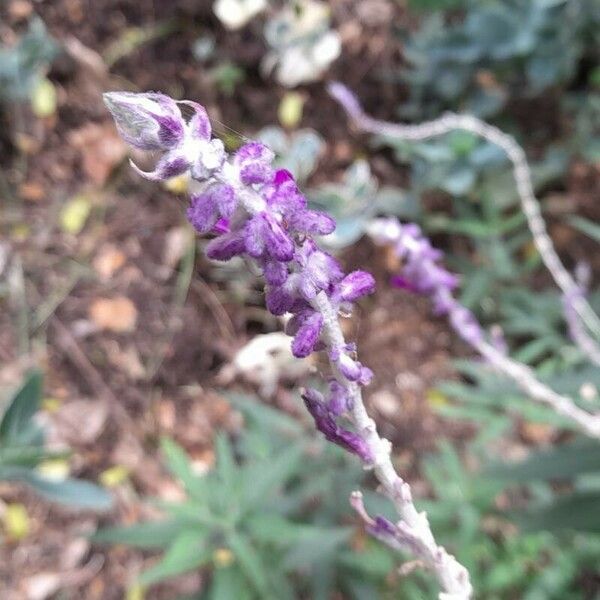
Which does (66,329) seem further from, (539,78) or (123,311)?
(539,78)

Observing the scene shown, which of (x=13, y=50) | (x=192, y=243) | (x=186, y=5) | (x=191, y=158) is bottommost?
(x=192, y=243)

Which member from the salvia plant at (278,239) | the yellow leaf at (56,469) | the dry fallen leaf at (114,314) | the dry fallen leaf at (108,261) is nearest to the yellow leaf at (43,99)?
the dry fallen leaf at (108,261)

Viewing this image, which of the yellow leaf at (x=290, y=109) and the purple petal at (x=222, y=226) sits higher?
the purple petal at (x=222, y=226)

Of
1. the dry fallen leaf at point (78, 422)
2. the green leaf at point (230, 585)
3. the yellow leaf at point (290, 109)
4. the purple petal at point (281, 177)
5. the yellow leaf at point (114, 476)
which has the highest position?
the purple petal at point (281, 177)

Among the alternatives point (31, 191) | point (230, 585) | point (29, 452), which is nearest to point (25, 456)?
point (29, 452)

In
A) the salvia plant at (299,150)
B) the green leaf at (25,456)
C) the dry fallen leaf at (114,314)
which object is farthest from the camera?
the dry fallen leaf at (114,314)

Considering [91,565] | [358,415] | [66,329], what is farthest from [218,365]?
[358,415]

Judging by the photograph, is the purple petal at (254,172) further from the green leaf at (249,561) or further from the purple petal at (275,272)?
the green leaf at (249,561)
